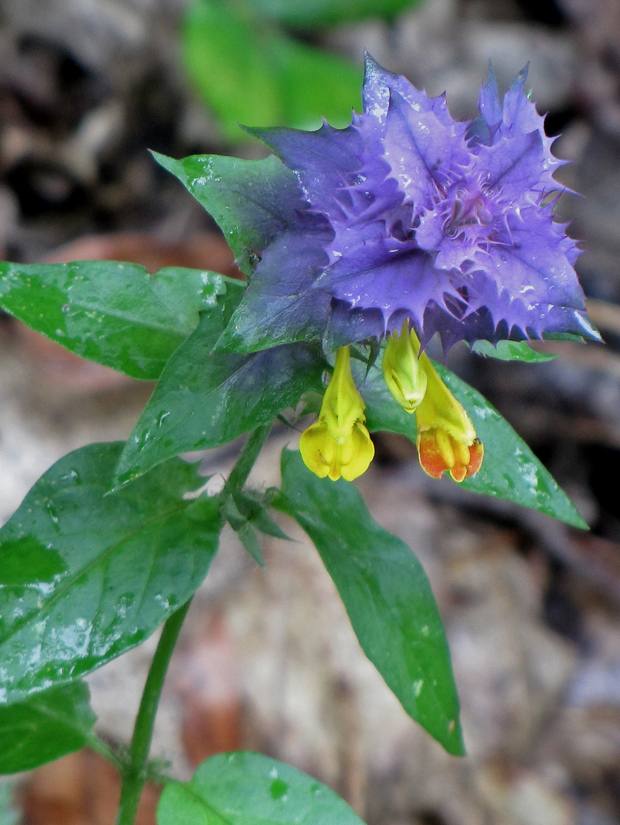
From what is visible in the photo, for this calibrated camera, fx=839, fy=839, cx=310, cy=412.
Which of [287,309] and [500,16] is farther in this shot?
[500,16]

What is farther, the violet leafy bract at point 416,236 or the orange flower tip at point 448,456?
the orange flower tip at point 448,456

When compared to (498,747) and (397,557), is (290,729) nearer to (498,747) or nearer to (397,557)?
(498,747)

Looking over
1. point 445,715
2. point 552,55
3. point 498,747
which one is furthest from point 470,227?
point 552,55

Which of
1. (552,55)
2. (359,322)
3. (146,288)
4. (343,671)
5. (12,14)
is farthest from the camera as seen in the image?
(552,55)

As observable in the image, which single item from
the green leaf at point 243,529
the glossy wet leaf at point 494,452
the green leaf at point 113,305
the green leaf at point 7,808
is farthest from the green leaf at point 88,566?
the green leaf at point 7,808

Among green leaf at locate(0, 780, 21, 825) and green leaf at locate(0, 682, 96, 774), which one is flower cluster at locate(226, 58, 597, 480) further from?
green leaf at locate(0, 780, 21, 825)

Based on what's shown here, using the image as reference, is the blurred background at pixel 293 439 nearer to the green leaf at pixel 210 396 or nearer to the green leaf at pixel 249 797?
the green leaf at pixel 249 797

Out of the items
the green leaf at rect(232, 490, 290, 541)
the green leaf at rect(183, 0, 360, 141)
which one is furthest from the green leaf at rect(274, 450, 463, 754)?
the green leaf at rect(183, 0, 360, 141)

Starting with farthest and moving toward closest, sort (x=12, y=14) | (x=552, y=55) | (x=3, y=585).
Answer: (x=552, y=55) → (x=12, y=14) → (x=3, y=585)
